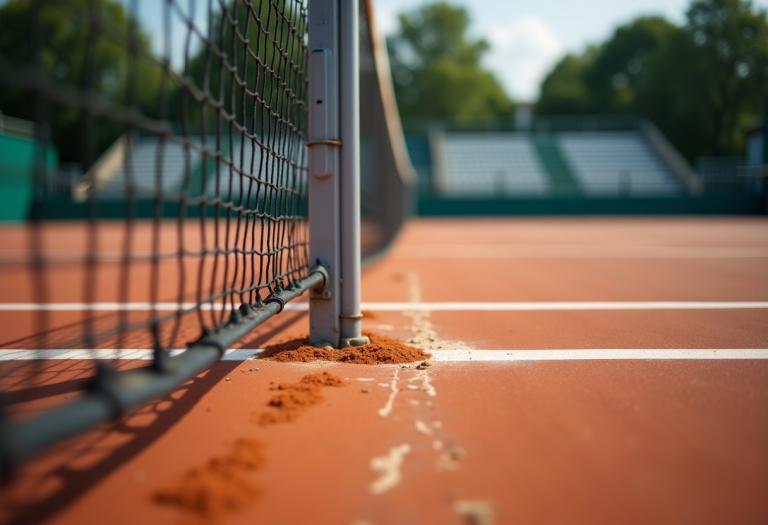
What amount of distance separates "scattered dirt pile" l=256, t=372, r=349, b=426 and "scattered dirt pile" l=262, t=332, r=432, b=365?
0.21 m

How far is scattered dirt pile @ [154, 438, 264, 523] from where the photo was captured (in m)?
0.95

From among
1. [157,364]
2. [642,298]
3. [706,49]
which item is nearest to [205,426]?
[157,364]

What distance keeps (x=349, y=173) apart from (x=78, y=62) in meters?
18.5

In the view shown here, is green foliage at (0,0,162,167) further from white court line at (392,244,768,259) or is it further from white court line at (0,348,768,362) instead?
white court line at (392,244,768,259)

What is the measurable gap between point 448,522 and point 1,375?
157cm

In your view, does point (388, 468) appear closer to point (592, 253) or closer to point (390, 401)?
point (390, 401)

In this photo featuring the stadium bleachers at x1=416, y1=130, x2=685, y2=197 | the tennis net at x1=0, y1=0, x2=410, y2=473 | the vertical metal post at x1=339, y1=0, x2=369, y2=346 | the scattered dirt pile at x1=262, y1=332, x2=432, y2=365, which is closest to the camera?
the tennis net at x1=0, y1=0, x2=410, y2=473

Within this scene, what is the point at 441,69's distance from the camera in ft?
126

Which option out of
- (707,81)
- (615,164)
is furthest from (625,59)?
(615,164)

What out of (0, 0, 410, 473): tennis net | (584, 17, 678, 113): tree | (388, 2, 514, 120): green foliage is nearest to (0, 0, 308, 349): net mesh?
(0, 0, 410, 473): tennis net

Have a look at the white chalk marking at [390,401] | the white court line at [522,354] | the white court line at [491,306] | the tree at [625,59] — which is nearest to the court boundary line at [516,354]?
the white court line at [522,354]

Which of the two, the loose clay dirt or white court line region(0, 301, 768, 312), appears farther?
white court line region(0, 301, 768, 312)

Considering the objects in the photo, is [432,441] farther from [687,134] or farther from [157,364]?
[687,134]

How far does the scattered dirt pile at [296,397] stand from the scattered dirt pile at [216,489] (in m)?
0.21
